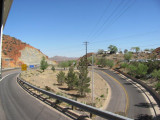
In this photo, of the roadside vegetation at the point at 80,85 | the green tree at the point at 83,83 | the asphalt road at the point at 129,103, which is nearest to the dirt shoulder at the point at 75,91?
the roadside vegetation at the point at 80,85

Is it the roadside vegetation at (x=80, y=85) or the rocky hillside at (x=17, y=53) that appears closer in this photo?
the roadside vegetation at (x=80, y=85)

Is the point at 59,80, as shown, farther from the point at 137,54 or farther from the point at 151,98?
the point at 137,54

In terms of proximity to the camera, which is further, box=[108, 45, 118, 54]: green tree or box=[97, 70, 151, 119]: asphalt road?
box=[108, 45, 118, 54]: green tree

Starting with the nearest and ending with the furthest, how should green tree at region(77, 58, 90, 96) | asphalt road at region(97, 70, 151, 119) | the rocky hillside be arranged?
asphalt road at region(97, 70, 151, 119) < green tree at region(77, 58, 90, 96) < the rocky hillside

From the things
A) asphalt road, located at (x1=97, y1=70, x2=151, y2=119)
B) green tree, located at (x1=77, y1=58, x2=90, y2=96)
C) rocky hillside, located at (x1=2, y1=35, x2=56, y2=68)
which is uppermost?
rocky hillside, located at (x1=2, y1=35, x2=56, y2=68)

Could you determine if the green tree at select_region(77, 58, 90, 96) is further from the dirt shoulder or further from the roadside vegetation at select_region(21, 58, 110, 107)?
the dirt shoulder

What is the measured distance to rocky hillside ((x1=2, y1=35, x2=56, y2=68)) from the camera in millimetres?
101000

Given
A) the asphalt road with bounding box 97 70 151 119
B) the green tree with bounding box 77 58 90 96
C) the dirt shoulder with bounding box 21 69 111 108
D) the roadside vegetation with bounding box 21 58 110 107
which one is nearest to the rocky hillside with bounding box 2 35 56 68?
the dirt shoulder with bounding box 21 69 111 108

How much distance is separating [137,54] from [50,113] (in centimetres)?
14086

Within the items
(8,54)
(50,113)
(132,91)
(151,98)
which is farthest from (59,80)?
(8,54)

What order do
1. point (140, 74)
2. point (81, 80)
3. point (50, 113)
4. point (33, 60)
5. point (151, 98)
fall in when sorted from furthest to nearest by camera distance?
point (33, 60)
point (140, 74)
point (81, 80)
point (151, 98)
point (50, 113)

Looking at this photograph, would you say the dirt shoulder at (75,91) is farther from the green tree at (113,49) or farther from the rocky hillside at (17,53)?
→ the green tree at (113,49)

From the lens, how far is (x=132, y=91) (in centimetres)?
4578

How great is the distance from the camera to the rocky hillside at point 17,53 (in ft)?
331
